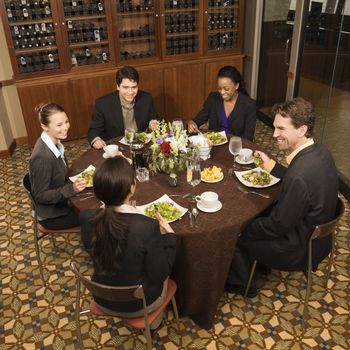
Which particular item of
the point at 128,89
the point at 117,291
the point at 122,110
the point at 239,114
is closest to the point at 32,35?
the point at 122,110

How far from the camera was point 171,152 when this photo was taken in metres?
2.54

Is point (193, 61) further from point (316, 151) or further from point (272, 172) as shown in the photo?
point (316, 151)

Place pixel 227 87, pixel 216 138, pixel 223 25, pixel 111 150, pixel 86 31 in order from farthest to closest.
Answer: pixel 223 25
pixel 86 31
pixel 227 87
pixel 216 138
pixel 111 150

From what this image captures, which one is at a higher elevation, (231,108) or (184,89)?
(231,108)

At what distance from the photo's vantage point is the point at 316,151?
2207mm

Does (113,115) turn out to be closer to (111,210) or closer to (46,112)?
(46,112)

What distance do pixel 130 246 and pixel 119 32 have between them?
4.07 meters

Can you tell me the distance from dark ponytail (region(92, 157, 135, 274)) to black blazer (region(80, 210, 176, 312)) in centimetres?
5

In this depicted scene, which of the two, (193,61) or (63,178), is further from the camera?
(193,61)

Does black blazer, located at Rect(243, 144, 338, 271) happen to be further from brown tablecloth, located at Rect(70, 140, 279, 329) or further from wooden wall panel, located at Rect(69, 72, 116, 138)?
wooden wall panel, located at Rect(69, 72, 116, 138)

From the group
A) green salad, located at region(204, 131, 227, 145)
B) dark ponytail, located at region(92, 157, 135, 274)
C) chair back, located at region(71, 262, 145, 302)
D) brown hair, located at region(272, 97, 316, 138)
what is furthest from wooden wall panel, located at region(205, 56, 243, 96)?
chair back, located at region(71, 262, 145, 302)

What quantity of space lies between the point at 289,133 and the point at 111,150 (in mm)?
1378

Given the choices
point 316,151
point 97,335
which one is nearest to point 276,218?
point 316,151

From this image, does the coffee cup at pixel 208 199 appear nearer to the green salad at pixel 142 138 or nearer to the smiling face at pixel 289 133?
the smiling face at pixel 289 133
